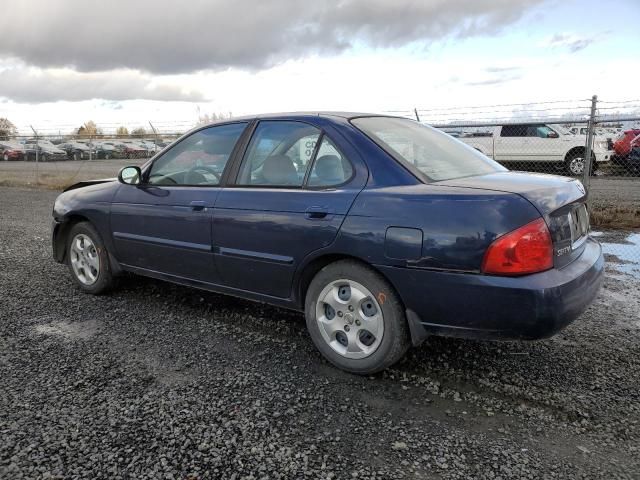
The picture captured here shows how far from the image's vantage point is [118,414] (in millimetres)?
2775

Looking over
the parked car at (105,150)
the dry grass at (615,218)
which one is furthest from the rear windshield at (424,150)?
the parked car at (105,150)

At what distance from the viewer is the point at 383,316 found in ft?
9.95

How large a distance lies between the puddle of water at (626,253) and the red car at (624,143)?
27.6ft

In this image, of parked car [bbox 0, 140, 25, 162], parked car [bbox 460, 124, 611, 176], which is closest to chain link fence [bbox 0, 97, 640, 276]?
parked car [bbox 460, 124, 611, 176]

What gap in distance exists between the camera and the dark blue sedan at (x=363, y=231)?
106 inches

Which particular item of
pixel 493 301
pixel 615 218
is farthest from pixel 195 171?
pixel 615 218

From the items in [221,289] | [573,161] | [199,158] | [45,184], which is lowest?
[221,289]

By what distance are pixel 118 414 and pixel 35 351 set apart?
47.3 inches

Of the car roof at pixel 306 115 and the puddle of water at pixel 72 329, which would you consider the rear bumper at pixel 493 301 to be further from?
the puddle of water at pixel 72 329

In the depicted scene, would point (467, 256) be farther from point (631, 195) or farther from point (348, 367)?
point (631, 195)

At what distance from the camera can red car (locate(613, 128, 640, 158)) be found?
14492mm

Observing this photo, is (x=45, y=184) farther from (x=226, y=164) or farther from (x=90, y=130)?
(x=226, y=164)

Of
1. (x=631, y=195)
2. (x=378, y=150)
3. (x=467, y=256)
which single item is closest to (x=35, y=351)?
(x=378, y=150)

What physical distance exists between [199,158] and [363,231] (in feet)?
5.64
